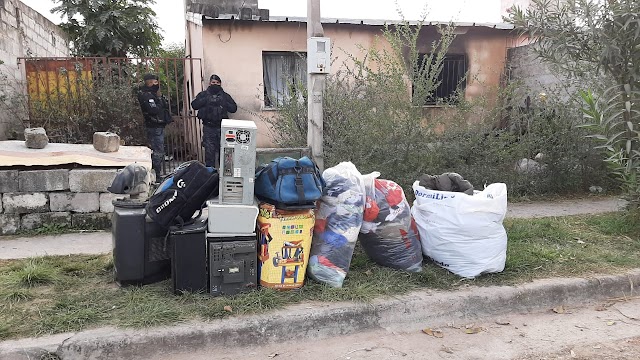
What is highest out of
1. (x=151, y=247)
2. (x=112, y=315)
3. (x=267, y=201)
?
(x=267, y=201)

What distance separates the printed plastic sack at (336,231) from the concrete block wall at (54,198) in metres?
2.69

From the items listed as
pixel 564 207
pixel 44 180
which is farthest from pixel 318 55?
pixel 564 207

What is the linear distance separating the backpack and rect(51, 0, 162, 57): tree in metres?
12.5

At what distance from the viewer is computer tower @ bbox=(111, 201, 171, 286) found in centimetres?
356

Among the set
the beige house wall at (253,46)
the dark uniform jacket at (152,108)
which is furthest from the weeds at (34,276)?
the beige house wall at (253,46)

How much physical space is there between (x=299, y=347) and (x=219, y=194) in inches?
48.8

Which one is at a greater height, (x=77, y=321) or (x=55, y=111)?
(x=55, y=111)

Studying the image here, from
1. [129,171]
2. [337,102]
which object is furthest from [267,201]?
[337,102]

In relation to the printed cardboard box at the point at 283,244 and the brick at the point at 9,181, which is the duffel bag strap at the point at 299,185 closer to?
the printed cardboard box at the point at 283,244

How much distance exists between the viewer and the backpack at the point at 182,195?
3.54 m

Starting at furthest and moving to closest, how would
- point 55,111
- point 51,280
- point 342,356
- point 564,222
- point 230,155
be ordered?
point 55,111, point 564,222, point 51,280, point 230,155, point 342,356

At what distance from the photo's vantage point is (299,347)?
3.26 meters

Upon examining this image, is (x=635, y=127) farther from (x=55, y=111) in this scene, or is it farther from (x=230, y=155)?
(x=55, y=111)

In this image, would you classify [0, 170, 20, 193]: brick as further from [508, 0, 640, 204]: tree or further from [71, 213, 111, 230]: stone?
[508, 0, 640, 204]: tree
